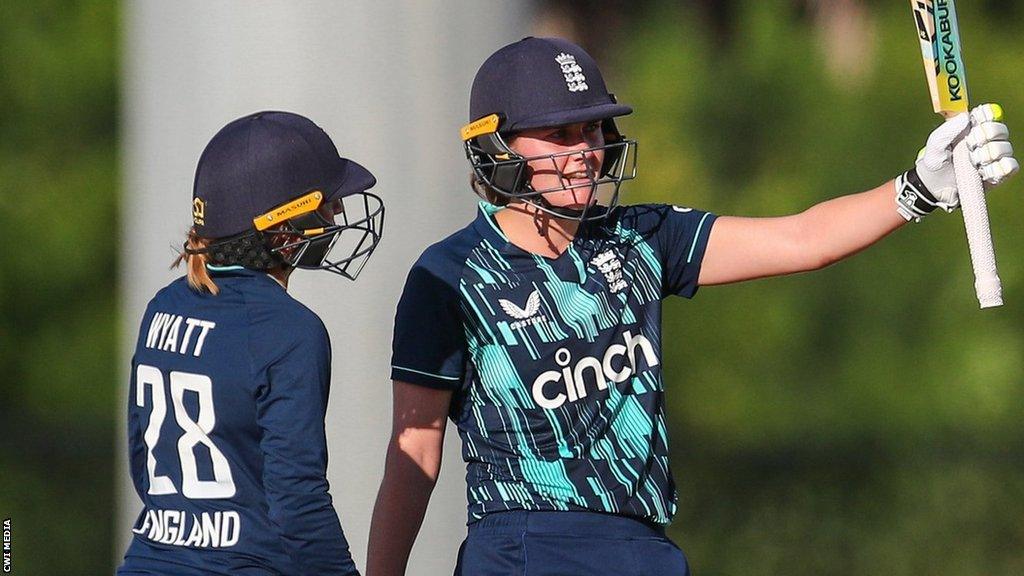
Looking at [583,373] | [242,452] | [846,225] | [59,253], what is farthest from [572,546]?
[59,253]

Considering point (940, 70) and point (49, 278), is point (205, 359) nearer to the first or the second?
point (940, 70)

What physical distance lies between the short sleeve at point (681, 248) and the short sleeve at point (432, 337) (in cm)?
39

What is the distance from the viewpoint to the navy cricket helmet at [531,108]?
8.50 ft

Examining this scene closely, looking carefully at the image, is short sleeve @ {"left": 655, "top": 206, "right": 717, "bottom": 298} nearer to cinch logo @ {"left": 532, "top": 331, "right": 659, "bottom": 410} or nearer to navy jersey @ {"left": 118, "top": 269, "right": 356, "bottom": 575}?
cinch logo @ {"left": 532, "top": 331, "right": 659, "bottom": 410}

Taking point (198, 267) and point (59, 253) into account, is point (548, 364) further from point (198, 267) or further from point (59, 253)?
point (59, 253)

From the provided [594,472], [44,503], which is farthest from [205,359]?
[44,503]

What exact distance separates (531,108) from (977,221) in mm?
765

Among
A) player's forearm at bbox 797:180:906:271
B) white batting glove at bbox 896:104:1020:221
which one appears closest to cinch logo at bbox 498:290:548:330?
player's forearm at bbox 797:180:906:271

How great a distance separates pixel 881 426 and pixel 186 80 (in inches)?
127

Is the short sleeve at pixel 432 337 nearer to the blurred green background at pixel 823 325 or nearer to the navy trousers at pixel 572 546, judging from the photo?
the navy trousers at pixel 572 546

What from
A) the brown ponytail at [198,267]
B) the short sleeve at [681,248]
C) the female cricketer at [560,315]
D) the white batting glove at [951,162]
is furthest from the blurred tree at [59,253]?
the white batting glove at [951,162]

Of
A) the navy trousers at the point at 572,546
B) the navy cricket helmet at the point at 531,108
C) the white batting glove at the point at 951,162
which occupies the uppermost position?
the navy cricket helmet at the point at 531,108

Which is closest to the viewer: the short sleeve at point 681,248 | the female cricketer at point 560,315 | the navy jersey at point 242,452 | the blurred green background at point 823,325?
the navy jersey at point 242,452

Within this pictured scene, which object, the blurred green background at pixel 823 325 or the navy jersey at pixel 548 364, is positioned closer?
the navy jersey at pixel 548 364
